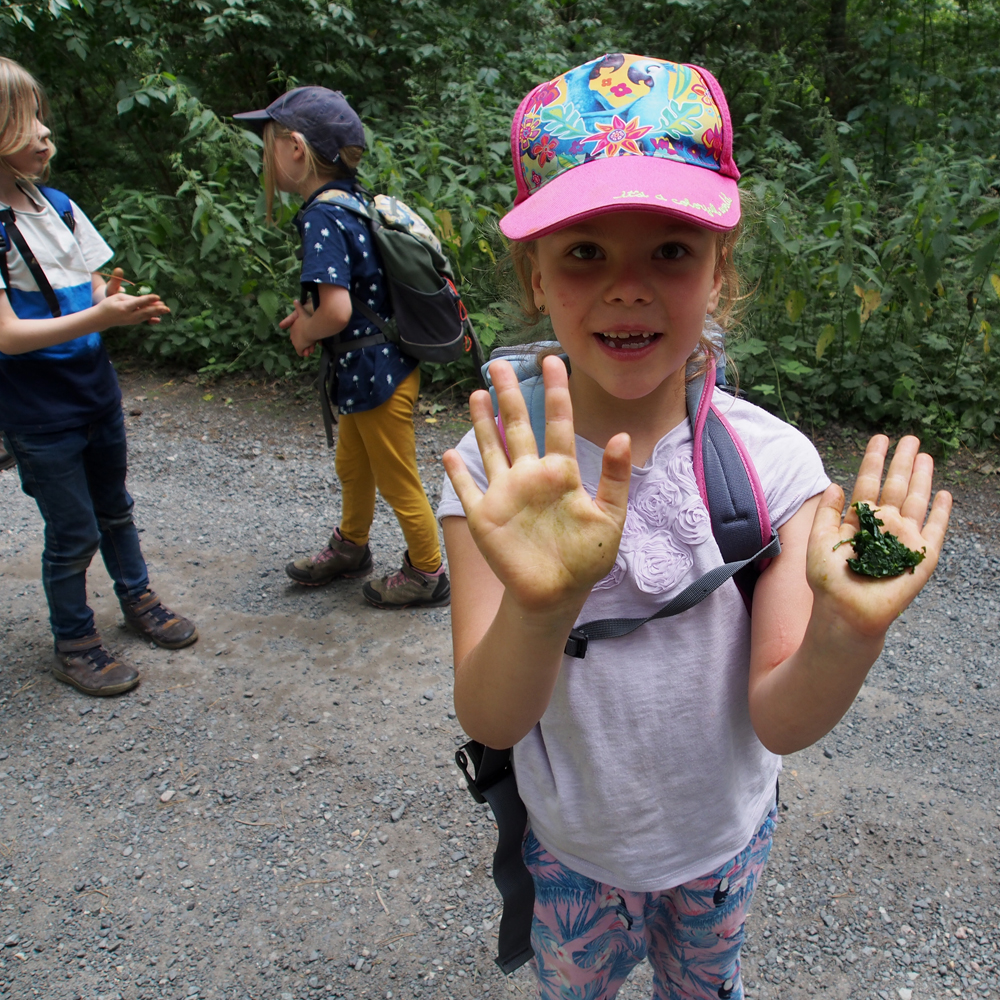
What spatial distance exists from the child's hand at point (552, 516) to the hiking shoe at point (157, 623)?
2837 mm

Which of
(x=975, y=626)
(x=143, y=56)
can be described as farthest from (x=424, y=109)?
(x=975, y=626)

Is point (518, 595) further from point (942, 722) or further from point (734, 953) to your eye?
point (942, 722)

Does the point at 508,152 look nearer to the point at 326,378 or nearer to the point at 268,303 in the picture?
the point at 268,303

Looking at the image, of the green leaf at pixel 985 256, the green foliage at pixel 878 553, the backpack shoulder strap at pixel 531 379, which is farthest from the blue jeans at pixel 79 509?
the green leaf at pixel 985 256

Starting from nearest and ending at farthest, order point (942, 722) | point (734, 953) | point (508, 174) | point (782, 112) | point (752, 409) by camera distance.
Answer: point (752, 409)
point (734, 953)
point (942, 722)
point (508, 174)
point (782, 112)

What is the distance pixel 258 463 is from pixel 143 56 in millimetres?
3602

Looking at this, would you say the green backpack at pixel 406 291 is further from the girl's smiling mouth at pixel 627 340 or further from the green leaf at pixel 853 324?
the green leaf at pixel 853 324

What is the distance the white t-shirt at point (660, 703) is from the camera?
47.0 inches

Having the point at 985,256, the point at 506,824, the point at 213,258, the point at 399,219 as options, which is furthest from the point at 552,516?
the point at 213,258

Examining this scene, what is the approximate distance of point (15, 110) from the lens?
2480mm

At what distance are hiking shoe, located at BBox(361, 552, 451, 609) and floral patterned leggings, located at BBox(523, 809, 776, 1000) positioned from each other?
2176mm

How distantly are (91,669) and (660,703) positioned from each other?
2712 millimetres

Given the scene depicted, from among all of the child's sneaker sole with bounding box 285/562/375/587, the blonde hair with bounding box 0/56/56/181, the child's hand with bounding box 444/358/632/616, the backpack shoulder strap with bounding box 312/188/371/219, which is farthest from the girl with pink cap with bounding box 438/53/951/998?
the child's sneaker sole with bounding box 285/562/375/587

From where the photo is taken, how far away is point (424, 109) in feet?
22.7
